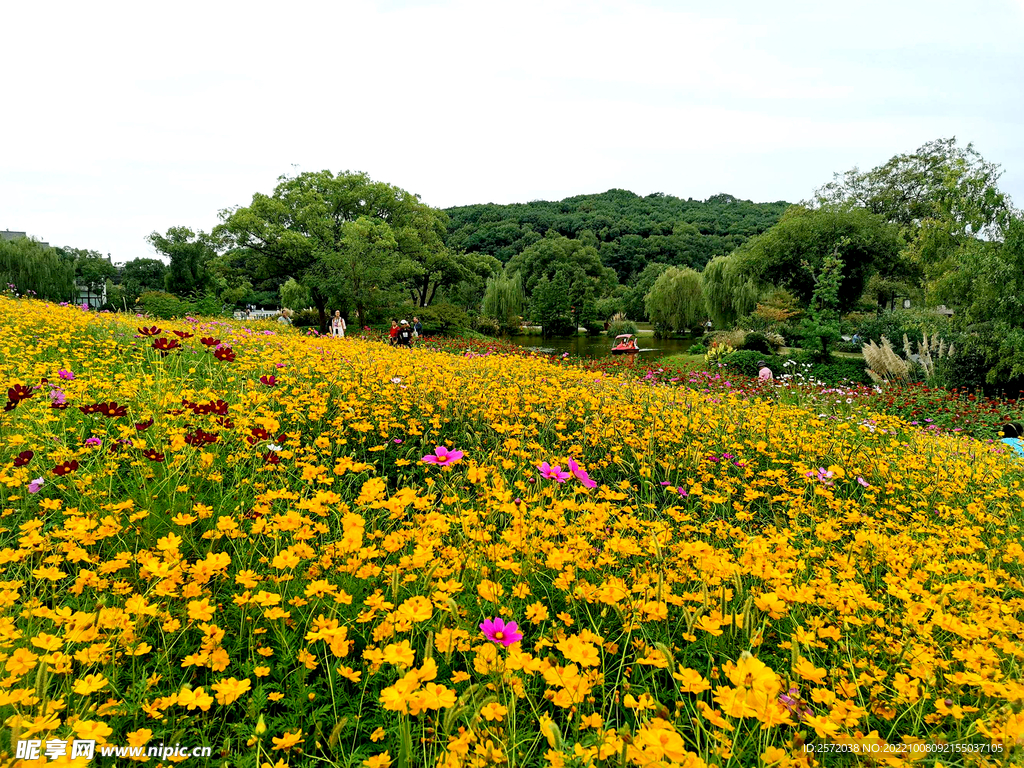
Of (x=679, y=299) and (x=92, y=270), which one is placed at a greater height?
(x=92, y=270)

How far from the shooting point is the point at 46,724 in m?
1.04

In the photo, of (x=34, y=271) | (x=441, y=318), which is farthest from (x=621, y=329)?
(x=34, y=271)

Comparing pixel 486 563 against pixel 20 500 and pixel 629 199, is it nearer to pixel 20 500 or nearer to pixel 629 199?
pixel 20 500

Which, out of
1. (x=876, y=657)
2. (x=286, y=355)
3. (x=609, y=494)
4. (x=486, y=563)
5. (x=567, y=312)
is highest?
(x=567, y=312)

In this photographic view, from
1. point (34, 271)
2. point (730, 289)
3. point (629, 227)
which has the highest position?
point (629, 227)

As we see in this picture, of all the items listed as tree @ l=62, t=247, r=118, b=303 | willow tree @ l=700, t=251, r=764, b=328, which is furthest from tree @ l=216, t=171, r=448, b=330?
tree @ l=62, t=247, r=118, b=303

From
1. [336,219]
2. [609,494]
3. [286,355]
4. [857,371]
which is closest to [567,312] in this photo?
[336,219]

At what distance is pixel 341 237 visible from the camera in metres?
25.8

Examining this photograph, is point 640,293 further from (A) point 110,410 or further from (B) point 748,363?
(A) point 110,410

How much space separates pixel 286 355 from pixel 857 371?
1529 centimetres

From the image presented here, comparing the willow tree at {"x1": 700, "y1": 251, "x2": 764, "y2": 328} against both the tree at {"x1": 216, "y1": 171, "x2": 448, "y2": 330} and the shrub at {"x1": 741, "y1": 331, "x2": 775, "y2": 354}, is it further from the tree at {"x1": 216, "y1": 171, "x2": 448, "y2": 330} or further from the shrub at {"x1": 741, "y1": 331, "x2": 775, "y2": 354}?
the tree at {"x1": 216, "y1": 171, "x2": 448, "y2": 330}

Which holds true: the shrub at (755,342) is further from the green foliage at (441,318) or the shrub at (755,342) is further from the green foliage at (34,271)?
the green foliage at (34,271)

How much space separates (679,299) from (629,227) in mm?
35595

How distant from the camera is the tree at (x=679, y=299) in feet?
118
